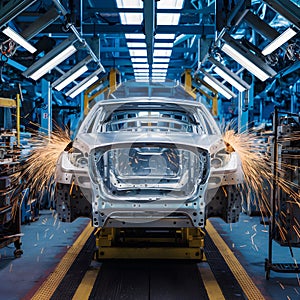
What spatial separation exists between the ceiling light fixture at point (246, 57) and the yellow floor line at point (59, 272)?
3.80 metres

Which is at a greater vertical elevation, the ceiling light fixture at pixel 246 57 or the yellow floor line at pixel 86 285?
the ceiling light fixture at pixel 246 57

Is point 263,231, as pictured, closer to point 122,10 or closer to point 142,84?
point 122,10

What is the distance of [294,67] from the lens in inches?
400

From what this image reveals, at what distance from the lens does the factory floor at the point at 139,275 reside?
450 cm

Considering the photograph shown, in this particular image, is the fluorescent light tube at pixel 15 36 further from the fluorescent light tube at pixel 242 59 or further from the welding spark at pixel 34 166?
the fluorescent light tube at pixel 242 59

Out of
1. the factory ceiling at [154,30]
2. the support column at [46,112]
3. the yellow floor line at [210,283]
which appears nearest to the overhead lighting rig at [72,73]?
the factory ceiling at [154,30]

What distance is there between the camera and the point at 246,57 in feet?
25.3

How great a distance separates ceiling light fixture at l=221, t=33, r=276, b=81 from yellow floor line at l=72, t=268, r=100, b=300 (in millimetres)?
4269

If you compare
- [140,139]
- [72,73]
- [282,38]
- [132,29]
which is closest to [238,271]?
[140,139]

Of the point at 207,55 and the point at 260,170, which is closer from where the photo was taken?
the point at 260,170

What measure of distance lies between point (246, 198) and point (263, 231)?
1762mm

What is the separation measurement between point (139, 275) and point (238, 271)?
114 centimetres

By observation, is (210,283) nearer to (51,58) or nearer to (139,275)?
(139,275)

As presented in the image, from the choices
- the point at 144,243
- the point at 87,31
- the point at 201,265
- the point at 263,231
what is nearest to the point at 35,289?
the point at 144,243
